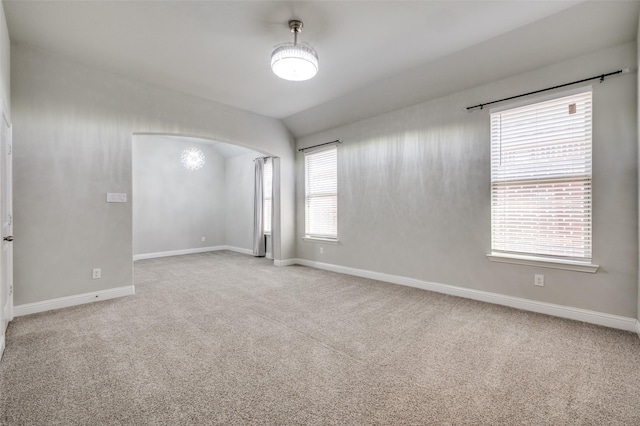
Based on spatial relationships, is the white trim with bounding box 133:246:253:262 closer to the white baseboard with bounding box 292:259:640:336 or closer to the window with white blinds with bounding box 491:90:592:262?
the white baseboard with bounding box 292:259:640:336

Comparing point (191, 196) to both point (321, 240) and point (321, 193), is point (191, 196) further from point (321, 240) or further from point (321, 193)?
point (321, 240)

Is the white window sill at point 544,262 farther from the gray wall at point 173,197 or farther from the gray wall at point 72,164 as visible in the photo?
the gray wall at point 173,197

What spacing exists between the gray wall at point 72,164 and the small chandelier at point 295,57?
2.29 metres

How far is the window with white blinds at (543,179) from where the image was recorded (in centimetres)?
307

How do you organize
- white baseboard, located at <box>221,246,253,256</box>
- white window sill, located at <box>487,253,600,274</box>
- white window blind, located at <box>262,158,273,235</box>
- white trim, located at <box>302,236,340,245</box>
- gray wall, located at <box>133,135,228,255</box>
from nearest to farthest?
white window sill, located at <box>487,253,600,274</box> → white trim, located at <box>302,236,340,245</box> → gray wall, located at <box>133,135,228,255</box> → white window blind, located at <box>262,158,273,235</box> → white baseboard, located at <box>221,246,253,256</box>

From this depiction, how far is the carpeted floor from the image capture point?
67.4 inches

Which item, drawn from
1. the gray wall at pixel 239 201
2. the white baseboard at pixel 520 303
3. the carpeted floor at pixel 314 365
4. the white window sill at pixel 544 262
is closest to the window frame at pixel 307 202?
the white baseboard at pixel 520 303

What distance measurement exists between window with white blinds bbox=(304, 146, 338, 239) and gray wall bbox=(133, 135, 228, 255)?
8.59ft

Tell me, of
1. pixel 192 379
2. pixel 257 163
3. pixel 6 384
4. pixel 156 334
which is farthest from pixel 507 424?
pixel 257 163

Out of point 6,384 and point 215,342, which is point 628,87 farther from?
point 6,384

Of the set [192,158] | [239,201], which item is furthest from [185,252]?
[192,158]

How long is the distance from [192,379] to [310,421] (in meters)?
0.92

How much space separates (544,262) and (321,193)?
3.65 metres

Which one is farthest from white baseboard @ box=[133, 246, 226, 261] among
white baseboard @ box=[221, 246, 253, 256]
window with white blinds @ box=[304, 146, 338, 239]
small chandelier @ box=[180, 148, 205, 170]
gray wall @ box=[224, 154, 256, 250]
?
window with white blinds @ box=[304, 146, 338, 239]
